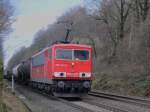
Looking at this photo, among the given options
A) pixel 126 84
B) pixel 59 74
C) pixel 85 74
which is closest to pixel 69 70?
pixel 59 74

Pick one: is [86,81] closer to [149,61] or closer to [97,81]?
[149,61]

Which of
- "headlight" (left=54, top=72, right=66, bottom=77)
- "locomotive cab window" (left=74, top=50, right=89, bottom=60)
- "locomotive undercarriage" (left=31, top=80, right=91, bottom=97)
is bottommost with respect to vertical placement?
"locomotive undercarriage" (left=31, top=80, right=91, bottom=97)

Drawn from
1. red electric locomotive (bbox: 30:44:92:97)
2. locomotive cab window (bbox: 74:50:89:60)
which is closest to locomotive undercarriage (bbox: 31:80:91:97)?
red electric locomotive (bbox: 30:44:92:97)

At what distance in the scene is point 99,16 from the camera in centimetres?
4794

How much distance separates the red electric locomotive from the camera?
2231cm

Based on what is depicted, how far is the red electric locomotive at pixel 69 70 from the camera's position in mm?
22312

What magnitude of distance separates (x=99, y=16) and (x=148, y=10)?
11.2 meters

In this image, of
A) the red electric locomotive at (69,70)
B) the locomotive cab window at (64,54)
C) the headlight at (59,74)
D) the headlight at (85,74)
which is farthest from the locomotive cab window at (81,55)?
the headlight at (59,74)

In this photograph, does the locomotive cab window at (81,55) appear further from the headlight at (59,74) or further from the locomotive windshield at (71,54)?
the headlight at (59,74)

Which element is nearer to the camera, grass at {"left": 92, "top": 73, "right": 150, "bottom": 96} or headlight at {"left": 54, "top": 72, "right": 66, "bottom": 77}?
headlight at {"left": 54, "top": 72, "right": 66, "bottom": 77}

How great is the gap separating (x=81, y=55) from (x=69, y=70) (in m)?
1.37

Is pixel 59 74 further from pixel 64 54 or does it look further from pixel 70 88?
pixel 64 54

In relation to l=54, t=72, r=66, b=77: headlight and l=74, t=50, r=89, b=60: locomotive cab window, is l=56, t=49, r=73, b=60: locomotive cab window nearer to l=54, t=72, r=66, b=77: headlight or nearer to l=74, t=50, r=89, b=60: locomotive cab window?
l=74, t=50, r=89, b=60: locomotive cab window

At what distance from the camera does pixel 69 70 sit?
887 inches
